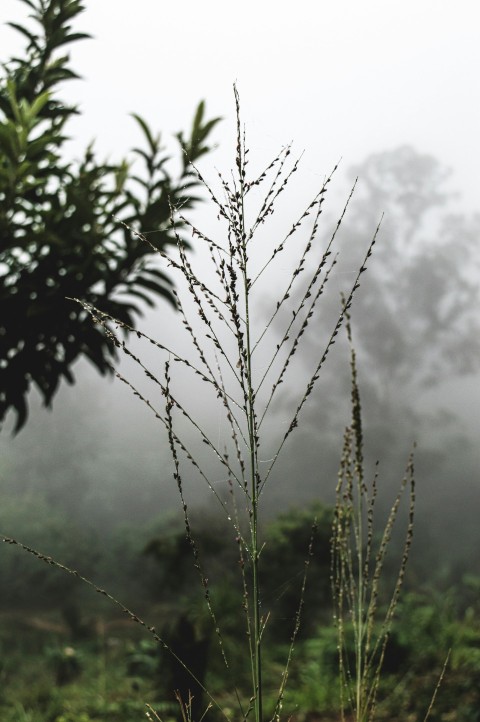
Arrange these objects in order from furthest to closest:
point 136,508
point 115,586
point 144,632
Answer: point 136,508, point 115,586, point 144,632

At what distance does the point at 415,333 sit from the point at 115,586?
36.4ft

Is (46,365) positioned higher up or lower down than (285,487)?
lower down

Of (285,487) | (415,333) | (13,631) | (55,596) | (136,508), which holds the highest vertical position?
(415,333)

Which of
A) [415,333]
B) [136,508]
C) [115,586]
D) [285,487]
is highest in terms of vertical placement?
[415,333]

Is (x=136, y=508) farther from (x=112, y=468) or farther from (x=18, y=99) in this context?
(x=18, y=99)

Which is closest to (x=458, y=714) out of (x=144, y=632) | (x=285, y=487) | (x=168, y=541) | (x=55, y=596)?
(x=168, y=541)

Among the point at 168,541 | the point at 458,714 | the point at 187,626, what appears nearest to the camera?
the point at 458,714

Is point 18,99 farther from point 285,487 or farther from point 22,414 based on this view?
point 285,487

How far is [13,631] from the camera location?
28.2 ft

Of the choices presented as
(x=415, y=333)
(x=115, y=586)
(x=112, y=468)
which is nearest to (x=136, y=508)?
(x=112, y=468)

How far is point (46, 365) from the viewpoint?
2.14m

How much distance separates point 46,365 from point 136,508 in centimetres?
1456

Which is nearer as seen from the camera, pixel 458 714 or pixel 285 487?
pixel 458 714

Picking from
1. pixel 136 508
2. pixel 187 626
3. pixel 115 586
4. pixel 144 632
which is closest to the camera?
pixel 187 626
